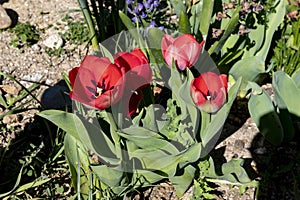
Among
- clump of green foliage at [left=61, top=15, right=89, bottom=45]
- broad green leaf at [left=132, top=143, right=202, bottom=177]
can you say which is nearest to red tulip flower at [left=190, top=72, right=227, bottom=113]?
broad green leaf at [left=132, top=143, right=202, bottom=177]

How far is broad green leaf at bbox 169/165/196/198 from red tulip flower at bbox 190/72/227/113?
0.87 ft

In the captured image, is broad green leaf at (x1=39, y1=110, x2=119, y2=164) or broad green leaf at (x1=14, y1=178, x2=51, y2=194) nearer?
broad green leaf at (x1=39, y1=110, x2=119, y2=164)

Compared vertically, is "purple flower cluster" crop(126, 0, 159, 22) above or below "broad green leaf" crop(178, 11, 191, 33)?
above

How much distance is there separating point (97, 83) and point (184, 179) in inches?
21.7

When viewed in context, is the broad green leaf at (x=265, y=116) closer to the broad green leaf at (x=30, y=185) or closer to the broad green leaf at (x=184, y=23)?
the broad green leaf at (x=184, y=23)

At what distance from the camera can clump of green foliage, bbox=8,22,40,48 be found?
2629 mm

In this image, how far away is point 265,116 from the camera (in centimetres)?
190

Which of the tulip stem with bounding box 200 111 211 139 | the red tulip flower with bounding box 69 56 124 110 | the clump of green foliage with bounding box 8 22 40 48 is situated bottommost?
the tulip stem with bounding box 200 111 211 139

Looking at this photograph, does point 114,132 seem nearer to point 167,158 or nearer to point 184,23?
point 167,158

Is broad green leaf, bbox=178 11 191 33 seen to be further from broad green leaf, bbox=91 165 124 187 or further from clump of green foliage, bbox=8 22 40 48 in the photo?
clump of green foliage, bbox=8 22 40 48

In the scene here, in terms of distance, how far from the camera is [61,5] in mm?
2904

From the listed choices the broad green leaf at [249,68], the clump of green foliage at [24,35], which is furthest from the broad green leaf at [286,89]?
the clump of green foliage at [24,35]

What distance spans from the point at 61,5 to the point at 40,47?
40 cm

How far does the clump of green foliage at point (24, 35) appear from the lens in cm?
263
